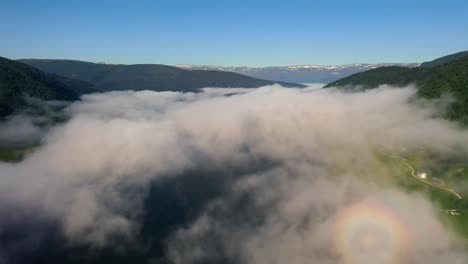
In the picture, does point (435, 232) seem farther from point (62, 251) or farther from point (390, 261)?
point (62, 251)

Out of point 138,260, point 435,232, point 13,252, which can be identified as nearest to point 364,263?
point 435,232

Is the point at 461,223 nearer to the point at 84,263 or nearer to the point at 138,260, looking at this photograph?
the point at 138,260

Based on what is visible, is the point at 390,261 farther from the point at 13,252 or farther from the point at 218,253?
the point at 13,252

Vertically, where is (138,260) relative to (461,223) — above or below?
below

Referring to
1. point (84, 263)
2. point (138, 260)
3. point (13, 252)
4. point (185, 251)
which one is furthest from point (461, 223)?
point (13, 252)

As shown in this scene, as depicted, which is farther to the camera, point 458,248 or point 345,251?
point 345,251

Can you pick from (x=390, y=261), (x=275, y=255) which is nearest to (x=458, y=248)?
(x=390, y=261)

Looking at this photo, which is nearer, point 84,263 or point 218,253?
point 84,263
